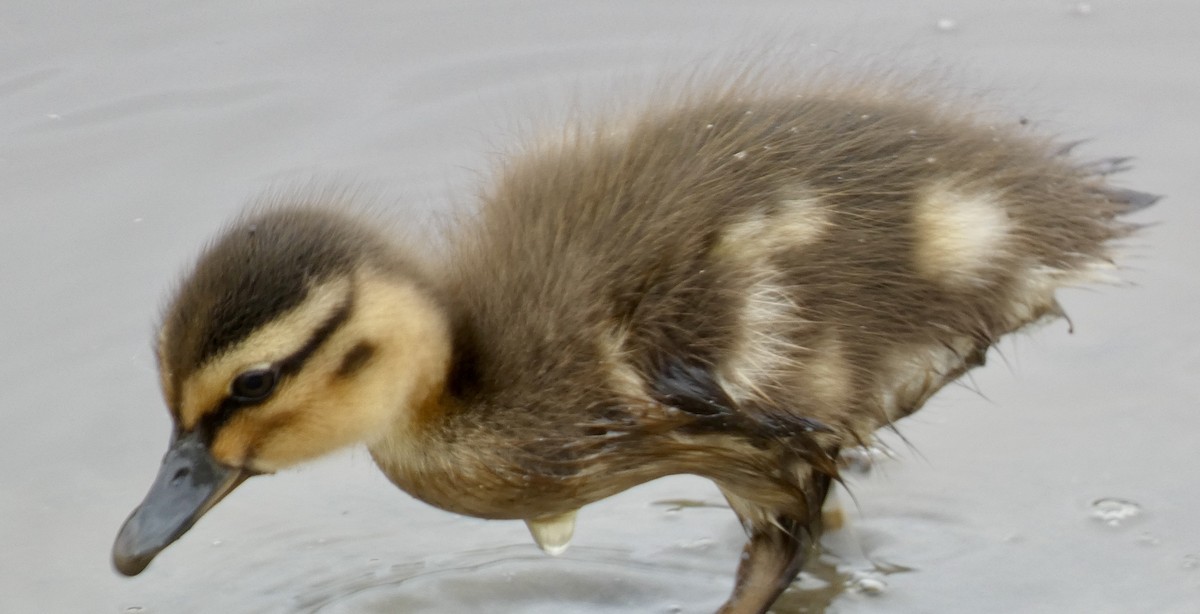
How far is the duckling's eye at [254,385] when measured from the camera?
2609 mm

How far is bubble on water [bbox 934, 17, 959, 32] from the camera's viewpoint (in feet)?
15.4

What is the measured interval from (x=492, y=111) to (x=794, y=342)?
177cm

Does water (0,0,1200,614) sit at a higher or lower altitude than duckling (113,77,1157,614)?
lower

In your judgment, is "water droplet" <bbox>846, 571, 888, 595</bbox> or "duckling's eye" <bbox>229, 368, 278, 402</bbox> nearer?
"duckling's eye" <bbox>229, 368, 278, 402</bbox>

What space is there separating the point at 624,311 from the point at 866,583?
0.79 m

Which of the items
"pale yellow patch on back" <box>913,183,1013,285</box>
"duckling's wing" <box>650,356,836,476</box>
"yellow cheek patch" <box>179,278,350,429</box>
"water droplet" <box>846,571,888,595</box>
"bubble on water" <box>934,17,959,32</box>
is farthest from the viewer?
"bubble on water" <box>934,17,959,32</box>

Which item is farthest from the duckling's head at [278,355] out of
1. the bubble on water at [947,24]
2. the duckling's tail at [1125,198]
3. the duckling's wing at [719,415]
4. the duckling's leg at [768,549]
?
the bubble on water at [947,24]

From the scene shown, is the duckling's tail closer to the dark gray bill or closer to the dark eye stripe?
the dark eye stripe

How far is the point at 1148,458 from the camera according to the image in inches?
141

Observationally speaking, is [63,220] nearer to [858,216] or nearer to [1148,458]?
[858,216]

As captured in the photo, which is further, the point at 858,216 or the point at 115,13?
the point at 115,13

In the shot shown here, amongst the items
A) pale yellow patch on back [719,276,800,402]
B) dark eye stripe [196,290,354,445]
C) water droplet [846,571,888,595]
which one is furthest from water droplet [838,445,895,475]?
dark eye stripe [196,290,354,445]

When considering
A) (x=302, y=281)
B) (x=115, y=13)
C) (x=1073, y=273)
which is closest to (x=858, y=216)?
(x=1073, y=273)

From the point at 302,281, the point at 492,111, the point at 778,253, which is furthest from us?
the point at 492,111
